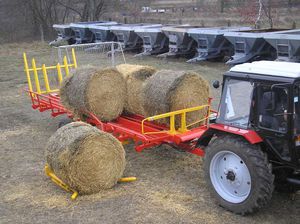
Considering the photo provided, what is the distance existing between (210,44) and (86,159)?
38.9ft

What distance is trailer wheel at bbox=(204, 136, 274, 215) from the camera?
4.50 metres

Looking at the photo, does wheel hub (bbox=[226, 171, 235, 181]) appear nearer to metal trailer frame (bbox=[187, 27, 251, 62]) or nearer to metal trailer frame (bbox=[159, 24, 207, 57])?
metal trailer frame (bbox=[187, 27, 251, 62])

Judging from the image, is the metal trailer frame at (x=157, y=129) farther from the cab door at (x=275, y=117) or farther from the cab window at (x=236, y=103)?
the cab door at (x=275, y=117)

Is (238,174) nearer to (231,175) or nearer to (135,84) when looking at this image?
(231,175)

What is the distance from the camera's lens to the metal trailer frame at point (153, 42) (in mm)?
18750

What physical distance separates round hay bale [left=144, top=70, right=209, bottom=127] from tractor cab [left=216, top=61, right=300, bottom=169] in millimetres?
1669

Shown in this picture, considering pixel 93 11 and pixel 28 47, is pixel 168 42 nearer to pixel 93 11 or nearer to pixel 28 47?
pixel 28 47

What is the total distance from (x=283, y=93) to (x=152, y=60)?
13822 millimetres

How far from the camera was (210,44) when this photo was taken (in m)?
16.5

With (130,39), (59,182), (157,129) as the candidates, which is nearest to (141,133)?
(157,129)

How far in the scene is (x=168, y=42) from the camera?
1905 cm

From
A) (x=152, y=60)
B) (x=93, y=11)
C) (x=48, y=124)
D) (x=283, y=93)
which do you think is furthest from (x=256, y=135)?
(x=93, y=11)

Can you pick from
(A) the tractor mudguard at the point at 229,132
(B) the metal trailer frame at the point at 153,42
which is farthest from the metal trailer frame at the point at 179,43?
(A) the tractor mudguard at the point at 229,132

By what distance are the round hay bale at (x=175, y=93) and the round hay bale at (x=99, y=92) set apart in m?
0.75
